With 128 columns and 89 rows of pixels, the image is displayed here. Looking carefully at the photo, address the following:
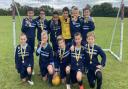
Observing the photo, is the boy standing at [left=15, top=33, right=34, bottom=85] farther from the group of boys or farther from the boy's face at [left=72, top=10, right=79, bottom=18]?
the boy's face at [left=72, top=10, right=79, bottom=18]

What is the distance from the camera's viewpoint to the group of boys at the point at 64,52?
7781 mm

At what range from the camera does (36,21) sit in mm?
9266

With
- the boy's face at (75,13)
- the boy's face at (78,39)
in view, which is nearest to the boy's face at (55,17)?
the boy's face at (75,13)

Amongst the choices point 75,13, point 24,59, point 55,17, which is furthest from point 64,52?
point 55,17

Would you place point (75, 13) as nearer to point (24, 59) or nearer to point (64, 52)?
point (64, 52)

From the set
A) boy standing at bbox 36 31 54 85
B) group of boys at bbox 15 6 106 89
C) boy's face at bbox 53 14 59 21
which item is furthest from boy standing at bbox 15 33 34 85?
boy's face at bbox 53 14 59 21

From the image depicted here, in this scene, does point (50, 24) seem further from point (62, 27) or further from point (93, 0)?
point (93, 0)

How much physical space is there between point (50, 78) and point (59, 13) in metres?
1.89

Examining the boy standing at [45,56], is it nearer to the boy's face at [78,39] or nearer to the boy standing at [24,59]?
the boy standing at [24,59]

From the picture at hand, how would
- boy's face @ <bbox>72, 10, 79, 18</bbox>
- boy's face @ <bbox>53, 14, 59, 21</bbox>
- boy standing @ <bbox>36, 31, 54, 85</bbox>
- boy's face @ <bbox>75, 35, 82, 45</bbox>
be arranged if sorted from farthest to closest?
boy's face @ <bbox>53, 14, 59, 21</bbox> < boy's face @ <bbox>72, 10, 79, 18</bbox> < boy standing @ <bbox>36, 31, 54, 85</bbox> < boy's face @ <bbox>75, 35, 82, 45</bbox>

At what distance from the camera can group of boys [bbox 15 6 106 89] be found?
7.78 metres

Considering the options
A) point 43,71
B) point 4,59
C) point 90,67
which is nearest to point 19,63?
point 43,71

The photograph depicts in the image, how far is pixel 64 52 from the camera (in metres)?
8.08

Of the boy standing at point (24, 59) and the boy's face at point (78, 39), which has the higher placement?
the boy's face at point (78, 39)
